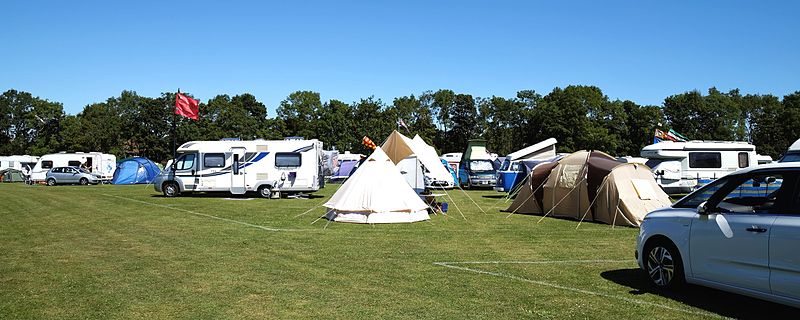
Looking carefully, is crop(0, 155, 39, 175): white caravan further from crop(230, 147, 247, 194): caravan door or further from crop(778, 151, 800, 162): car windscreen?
crop(778, 151, 800, 162): car windscreen

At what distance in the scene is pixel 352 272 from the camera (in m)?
8.87

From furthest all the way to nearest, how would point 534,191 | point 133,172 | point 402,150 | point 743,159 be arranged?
point 133,172
point 743,159
point 402,150
point 534,191

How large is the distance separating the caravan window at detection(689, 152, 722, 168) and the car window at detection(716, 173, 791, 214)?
1896 centimetres

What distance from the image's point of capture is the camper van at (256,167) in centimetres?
2538

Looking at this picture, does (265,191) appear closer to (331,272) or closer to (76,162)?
(331,272)

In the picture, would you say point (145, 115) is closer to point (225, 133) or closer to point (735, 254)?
point (225, 133)

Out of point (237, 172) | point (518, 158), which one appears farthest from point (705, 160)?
point (237, 172)

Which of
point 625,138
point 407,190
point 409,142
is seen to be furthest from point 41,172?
point 625,138

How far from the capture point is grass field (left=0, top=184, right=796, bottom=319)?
6.69 metres

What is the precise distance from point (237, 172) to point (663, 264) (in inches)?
810

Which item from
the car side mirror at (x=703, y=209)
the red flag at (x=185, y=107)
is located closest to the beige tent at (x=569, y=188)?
the car side mirror at (x=703, y=209)

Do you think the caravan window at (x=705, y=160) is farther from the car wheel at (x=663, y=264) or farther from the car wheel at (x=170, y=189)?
the car wheel at (x=170, y=189)

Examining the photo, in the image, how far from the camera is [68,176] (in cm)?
3988

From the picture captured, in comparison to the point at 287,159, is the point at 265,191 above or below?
below
